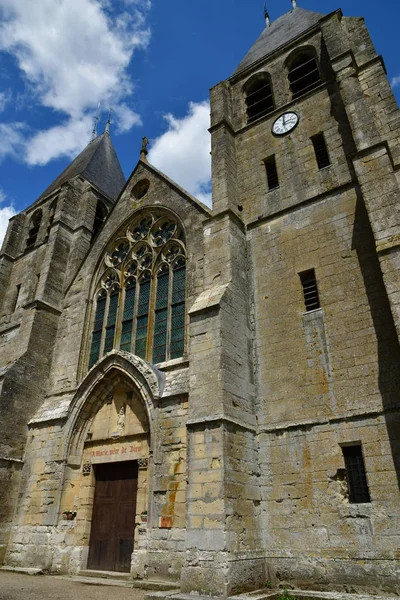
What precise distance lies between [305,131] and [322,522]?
26.4ft

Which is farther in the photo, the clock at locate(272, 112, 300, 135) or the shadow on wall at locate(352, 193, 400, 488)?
the clock at locate(272, 112, 300, 135)

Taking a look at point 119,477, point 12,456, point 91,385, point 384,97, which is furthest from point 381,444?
point 12,456

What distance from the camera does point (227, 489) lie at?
6.40m

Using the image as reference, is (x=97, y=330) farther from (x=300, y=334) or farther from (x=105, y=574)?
(x=300, y=334)

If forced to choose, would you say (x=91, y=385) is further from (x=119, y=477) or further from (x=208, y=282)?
(x=208, y=282)

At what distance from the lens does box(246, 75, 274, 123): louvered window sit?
11.9 metres

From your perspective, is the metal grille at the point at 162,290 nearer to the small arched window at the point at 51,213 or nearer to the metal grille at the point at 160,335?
the metal grille at the point at 160,335

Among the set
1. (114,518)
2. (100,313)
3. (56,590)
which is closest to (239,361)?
(114,518)

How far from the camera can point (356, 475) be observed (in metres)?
6.55

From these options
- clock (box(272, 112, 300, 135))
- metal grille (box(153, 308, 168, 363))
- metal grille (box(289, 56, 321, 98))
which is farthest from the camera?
metal grille (box(289, 56, 321, 98))

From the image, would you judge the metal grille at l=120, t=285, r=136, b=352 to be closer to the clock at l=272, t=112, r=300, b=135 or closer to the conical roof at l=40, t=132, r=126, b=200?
the clock at l=272, t=112, r=300, b=135

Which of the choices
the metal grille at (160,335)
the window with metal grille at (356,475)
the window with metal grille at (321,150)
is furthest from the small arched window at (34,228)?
the window with metal grille at (356,475)

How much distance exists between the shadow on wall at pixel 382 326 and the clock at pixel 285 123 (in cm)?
328

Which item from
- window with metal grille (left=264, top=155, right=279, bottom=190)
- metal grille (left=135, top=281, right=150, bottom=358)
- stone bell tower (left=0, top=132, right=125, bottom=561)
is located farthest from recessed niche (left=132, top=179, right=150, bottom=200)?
window with metal grille (left=264, top=155, right=279, bottom=190)
